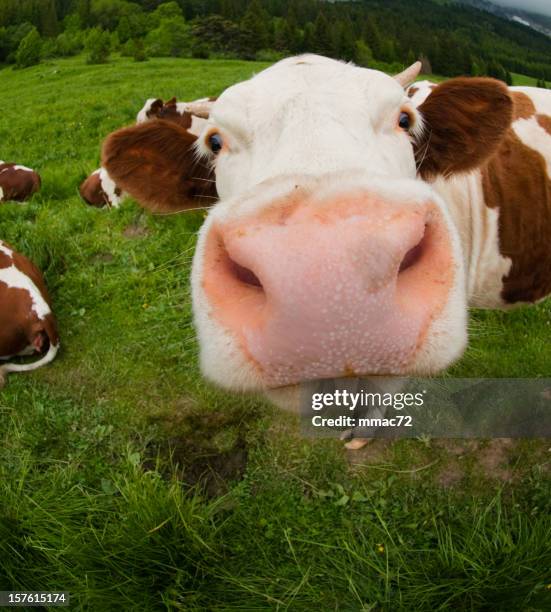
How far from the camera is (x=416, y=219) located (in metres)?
1.22

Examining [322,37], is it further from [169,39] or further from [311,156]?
[169,39]

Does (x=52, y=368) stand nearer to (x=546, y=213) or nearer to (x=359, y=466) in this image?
(x=359, y=466)

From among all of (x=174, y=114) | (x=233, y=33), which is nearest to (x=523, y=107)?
(x=174, y=114)

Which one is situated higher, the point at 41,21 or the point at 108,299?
the point at 108,299

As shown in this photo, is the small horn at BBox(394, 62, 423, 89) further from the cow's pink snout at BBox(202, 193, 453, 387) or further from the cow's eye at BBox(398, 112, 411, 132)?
the cow's pink snout at BBox(202, 193, 453, 387)

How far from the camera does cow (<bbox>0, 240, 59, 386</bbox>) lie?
171 inches

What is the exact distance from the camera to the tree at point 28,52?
1363 inches

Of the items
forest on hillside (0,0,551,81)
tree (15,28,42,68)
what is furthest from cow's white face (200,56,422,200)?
tree (15,28,42,68)

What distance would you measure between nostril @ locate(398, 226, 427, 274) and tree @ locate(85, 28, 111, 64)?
3356cm

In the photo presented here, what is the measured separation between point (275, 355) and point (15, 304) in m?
3.95

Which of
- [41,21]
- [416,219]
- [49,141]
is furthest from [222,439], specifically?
[41,21]

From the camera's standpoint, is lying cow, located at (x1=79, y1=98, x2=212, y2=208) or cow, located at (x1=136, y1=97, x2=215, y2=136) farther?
cow, located at (x1=136, y1=97, x2=215, y2=136)

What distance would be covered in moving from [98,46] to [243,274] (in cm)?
3550

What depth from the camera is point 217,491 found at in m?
3.12
